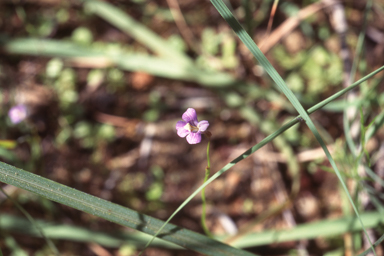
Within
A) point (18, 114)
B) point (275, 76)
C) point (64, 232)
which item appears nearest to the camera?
point (275, 76)

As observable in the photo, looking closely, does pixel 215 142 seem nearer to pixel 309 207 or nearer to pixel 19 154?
pixel 309 207

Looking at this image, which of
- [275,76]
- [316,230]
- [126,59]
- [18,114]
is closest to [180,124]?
[275,76]

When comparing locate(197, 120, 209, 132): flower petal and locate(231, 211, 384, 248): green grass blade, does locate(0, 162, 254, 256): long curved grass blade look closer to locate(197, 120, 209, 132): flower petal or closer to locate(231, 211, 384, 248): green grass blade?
locate(197, 120, 209, 132): flower petal

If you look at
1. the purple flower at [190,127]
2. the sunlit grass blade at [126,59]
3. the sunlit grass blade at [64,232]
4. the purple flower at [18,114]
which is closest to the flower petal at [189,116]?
the purple flower at [190,127]

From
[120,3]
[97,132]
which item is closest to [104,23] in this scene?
[120,3]

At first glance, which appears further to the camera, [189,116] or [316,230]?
[316,230]

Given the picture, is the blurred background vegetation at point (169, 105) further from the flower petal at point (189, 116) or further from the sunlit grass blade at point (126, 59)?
Result: the flower petal at point (189, 116)

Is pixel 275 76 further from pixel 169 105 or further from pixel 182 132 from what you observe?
pixel 169 105
